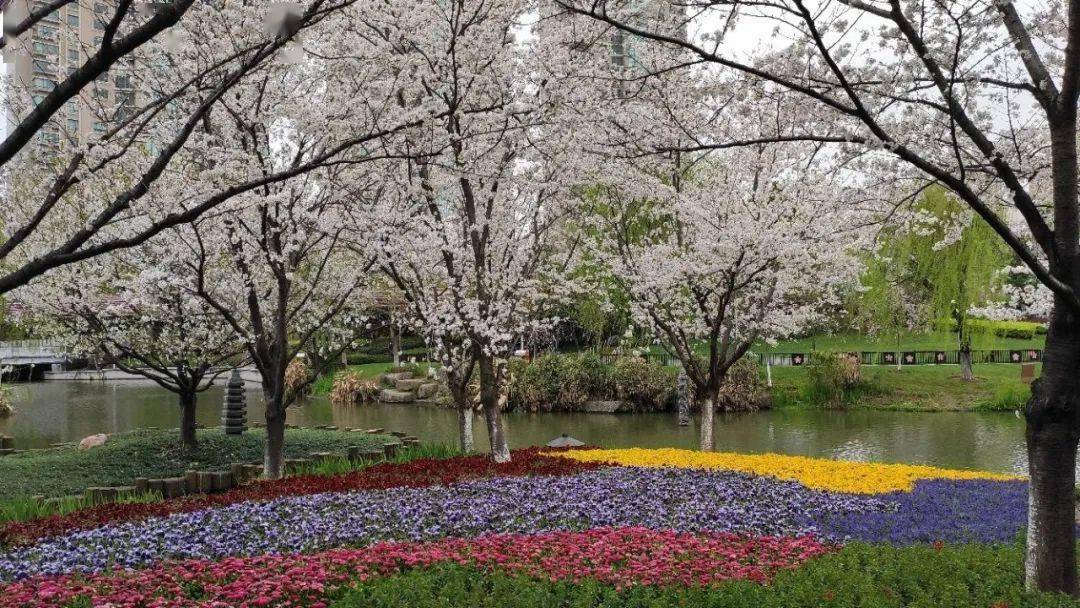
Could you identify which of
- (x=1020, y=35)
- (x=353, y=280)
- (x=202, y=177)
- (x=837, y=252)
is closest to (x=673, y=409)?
(x=837, y=252)

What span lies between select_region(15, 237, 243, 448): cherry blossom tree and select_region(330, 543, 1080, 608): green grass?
34.8ft

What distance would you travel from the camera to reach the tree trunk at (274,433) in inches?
449

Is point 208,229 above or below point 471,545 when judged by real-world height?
above

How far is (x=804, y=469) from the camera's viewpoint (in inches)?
444

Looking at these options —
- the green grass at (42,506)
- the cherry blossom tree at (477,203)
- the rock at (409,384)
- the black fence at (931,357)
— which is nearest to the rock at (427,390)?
the rock at (409,384)

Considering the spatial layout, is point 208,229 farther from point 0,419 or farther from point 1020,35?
point 0,419

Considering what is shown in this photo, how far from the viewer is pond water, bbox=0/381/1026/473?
19.0 m

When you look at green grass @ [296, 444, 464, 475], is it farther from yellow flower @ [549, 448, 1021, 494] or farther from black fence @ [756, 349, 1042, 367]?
black fence @ [756, 349, 1042, 367]

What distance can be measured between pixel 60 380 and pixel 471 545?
50422mm

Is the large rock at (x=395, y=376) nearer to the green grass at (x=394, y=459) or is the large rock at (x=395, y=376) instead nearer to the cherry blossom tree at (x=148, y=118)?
the cherry blossom tree at (x=148, y=118)

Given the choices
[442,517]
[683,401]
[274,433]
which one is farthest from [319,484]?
[683,401]

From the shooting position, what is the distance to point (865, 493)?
9.38m

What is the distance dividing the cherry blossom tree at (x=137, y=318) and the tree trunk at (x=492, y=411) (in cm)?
502

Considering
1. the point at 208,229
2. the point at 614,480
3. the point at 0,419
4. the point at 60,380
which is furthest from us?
the point at 60,380
